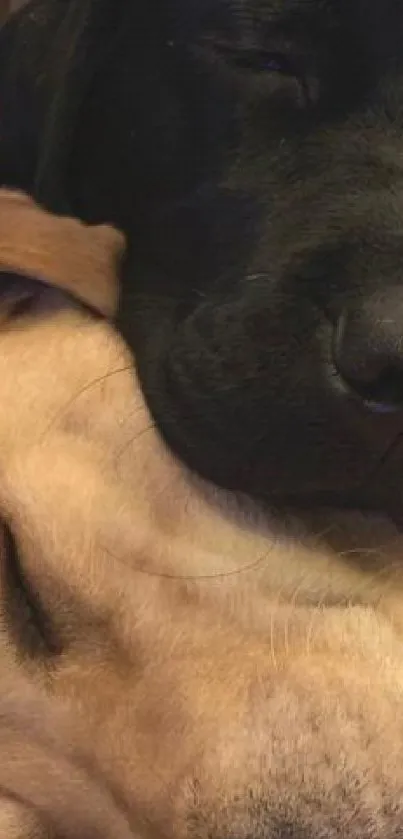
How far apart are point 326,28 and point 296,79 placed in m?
0.06

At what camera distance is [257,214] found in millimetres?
1146

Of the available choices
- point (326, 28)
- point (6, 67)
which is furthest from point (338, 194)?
point (6, 67)

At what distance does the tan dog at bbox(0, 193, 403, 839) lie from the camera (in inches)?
32.5

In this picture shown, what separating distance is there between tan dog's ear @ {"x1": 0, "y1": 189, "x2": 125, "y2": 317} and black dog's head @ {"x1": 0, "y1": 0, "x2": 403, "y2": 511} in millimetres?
35

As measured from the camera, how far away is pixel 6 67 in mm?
1600

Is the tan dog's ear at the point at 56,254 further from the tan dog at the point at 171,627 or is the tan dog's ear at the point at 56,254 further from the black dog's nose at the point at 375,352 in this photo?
the black dog's nose at the point at 375,352

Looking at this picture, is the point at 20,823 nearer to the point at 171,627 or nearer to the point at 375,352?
the point at 171,627

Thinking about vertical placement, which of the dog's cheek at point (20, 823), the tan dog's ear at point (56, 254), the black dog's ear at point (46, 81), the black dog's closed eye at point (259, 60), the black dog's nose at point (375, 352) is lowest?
the dog's cheek at point (20, 823)

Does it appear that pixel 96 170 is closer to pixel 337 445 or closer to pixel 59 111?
A: pixel 59 111

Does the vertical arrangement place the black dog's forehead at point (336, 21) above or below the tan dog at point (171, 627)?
above

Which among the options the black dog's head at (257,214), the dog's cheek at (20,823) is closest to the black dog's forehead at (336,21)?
the black dog's head at (257,214)

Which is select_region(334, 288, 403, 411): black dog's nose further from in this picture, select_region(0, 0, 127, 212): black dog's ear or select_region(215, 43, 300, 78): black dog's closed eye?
select_region(0, 0, 127, 212): black dog's ear

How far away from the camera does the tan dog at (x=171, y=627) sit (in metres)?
0.83

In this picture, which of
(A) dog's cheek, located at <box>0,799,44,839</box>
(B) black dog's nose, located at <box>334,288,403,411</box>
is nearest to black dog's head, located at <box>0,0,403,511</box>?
(B) black dog's nose, located at <box>334,288,403,411</box>
